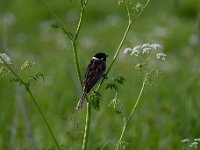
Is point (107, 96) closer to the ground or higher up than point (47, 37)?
closer to the ground

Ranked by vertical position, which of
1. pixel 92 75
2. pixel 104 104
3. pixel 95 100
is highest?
pixel 104 104

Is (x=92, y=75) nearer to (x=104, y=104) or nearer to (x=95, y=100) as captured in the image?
(x=95, y=100)

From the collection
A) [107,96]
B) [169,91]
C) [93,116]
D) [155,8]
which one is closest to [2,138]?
[93,116]

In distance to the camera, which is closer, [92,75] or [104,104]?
[92,75]

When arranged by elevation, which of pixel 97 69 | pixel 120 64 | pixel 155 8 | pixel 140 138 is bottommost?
pixel 97 69

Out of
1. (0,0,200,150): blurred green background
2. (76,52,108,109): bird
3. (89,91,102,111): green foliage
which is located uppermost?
(0,0,200,150): blurred green background

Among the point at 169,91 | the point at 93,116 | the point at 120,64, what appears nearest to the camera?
the point at 93,116

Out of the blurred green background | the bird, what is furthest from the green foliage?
the blurred green background

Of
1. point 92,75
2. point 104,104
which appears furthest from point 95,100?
point 104,104

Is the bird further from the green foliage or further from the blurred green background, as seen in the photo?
the blurred green background

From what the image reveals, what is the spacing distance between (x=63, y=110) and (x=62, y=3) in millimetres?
16707

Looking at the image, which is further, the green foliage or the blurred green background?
the blurred green background

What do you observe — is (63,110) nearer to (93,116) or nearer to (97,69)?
(93,116)

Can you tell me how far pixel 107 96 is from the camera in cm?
741
